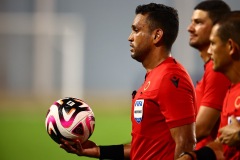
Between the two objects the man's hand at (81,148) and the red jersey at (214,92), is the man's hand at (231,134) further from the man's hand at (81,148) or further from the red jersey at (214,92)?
the red jersey at (214,92)

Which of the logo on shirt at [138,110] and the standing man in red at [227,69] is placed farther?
the logo on shirt at [138,110]

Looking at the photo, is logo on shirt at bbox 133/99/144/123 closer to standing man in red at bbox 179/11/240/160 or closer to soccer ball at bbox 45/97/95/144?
soccer ball at bbox 45/97/95/144

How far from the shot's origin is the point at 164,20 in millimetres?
5062

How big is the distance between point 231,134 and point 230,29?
0.72 metres

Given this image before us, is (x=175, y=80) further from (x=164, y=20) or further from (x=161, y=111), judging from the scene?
(x=164, y=20)

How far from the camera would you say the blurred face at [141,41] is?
496 cm

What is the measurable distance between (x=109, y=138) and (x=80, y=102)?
9080 millimetres

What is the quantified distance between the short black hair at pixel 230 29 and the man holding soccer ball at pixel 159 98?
0.49 metres

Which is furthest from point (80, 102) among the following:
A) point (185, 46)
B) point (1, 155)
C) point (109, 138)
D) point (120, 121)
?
point (185, 46)

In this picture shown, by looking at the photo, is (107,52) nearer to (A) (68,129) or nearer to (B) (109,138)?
(B) (109,138)

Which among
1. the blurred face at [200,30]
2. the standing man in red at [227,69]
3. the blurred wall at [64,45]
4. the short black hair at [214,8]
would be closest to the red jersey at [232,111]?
the standing man in red at [227,69]

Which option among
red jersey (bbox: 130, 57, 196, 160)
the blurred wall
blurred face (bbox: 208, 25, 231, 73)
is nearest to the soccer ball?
red jersey (bbox: 130, 57, 196, 160)

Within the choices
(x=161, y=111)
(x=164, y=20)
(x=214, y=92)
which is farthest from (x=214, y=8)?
(x=161, y=111)

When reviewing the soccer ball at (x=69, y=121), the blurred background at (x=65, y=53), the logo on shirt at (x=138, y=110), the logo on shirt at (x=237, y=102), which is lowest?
the blurred background at (x=65, y=53)
